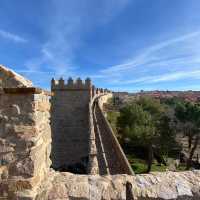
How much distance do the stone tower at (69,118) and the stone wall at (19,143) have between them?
14867mm

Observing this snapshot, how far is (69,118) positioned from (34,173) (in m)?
15.4

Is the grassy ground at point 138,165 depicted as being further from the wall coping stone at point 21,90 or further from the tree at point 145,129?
the wall coping stone at point 21,90

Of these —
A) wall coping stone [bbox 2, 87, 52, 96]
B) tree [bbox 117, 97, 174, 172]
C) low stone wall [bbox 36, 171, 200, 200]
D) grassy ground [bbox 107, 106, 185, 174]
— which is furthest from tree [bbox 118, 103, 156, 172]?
wall coping stone [bbox 2, 87, 52, 96]

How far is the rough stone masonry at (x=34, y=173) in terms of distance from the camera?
250 centimetres

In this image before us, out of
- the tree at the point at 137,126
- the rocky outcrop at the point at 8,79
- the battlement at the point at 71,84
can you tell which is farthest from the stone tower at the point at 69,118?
the rocky outcrop at the point at 8,79

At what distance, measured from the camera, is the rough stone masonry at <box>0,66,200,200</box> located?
250 centimetres

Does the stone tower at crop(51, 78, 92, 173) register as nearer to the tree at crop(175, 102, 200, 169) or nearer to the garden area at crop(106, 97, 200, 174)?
the garden area at crop(106, 97, 200, 174)

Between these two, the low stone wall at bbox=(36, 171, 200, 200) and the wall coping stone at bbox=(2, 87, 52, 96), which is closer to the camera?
the wall coping stone at bbox=(2, 87, 52, 96)

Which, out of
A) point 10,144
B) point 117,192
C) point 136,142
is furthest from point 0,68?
point 136,142

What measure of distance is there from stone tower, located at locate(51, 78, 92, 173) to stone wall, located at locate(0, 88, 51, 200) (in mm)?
14867

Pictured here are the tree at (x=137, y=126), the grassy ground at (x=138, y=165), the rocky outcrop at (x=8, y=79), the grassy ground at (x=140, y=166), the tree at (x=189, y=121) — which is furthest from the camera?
the tree at (x=189, y=121)

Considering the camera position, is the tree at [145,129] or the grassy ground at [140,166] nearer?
the grassy ground at [140,166]

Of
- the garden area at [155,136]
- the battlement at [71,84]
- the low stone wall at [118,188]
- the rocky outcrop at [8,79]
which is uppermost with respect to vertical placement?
the battlement at [71,84]

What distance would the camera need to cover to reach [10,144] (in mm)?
2535
